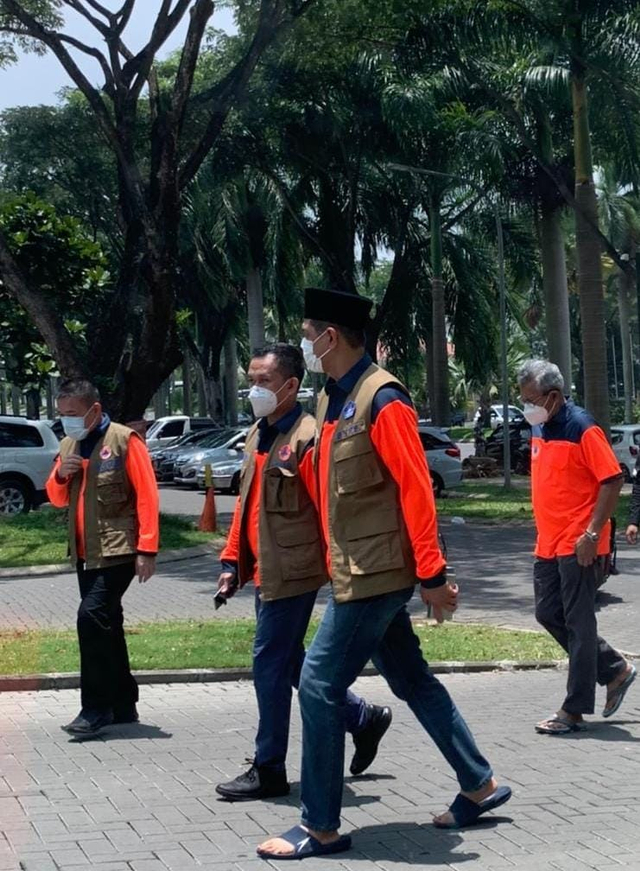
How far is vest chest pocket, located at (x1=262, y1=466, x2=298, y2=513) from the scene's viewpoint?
6070mm

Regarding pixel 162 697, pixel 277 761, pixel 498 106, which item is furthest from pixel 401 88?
pixel 277 761

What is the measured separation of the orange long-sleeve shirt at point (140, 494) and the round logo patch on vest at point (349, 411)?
243 centimetres

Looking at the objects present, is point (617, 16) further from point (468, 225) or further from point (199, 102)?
point (468, 225)

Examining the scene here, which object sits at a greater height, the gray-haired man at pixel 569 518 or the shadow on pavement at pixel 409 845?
the gray-haired man at pixel 569 518

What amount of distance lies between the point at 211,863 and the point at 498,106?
25920 mm

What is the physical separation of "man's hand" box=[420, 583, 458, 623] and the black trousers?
9.36 ft

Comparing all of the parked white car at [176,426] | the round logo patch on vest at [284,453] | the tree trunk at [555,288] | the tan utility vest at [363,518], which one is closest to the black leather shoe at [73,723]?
the round logo patch on vest at [284,453]

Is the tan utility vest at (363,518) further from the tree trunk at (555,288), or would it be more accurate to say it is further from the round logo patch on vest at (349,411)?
the tree trunk at (555,288)

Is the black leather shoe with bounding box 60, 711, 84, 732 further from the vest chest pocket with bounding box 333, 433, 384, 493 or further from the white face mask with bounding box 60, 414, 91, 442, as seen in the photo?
the vest chest pocket with bounding box 333, 433, 384, 493

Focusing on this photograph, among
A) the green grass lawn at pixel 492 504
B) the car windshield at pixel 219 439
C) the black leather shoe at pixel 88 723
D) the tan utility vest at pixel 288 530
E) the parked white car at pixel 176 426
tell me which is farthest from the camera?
the parked white car at pixel 176 426

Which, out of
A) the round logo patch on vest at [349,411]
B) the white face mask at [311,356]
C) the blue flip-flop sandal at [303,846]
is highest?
the white face mask at [311,356]

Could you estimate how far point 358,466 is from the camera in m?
5.14

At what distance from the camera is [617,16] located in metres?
21.8

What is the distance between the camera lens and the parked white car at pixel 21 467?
2417 centimetres
